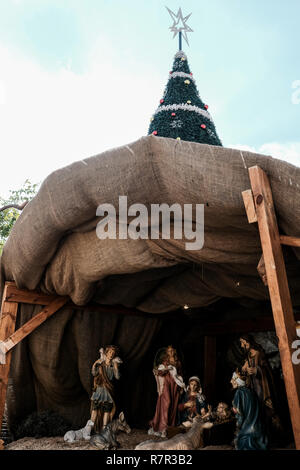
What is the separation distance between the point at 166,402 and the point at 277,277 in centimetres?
365

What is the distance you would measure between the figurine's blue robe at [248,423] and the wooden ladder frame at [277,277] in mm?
1626

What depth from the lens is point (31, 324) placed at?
4.87 metres

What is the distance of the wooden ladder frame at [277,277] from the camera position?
7.70 feet

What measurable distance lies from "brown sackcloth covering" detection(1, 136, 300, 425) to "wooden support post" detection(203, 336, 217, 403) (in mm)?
1102

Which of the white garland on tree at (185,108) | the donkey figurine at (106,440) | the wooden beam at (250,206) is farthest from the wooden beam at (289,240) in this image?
the white garland on tree at (185,108)

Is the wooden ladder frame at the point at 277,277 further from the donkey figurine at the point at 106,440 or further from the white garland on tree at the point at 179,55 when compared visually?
the white garland on tree at the point at 179,55

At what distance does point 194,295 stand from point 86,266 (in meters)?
1.65

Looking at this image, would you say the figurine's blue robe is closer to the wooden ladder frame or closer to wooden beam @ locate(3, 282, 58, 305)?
the wooden ladder frame

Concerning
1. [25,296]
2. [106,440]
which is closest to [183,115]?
[25,296]

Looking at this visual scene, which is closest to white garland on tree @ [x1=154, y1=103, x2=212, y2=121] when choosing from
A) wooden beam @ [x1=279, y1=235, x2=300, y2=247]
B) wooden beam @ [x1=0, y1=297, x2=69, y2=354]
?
wooden beam @ [x1=0, y1=297, x2=69, y2=354]

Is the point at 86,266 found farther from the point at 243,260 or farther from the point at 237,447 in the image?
the point at 237,447

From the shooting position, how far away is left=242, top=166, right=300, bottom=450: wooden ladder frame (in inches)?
92.4

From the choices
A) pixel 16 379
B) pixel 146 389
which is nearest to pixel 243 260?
pixel 16 379

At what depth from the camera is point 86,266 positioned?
3934mm
